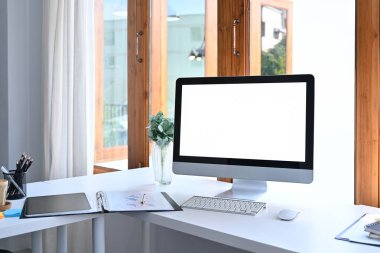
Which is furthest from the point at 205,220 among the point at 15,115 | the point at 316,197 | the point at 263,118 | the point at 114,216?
the point at 15,115

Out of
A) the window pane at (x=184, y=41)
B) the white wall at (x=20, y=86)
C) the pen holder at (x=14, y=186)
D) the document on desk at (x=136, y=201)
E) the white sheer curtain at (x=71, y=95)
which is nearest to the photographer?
the document on desk at (x=136, y=201)

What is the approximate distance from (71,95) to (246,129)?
1436mm

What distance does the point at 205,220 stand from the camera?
1362mm

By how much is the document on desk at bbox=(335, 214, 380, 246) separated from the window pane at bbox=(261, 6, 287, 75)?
79 centimetres

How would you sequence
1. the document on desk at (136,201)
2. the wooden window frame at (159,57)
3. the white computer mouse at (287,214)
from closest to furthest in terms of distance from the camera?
the white computer mouse at (287,214), the document on desk at (136,201), the wooden window frame at (159,57)

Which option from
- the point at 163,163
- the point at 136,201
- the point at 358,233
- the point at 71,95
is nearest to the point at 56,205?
the point at 136,201

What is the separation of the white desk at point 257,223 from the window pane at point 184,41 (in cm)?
71

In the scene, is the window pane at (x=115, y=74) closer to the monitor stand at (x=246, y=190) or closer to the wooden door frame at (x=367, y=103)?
the monitor stand at (x=246, y=190)

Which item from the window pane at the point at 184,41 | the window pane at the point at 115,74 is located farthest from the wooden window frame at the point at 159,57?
the window pane at the point at 115,74

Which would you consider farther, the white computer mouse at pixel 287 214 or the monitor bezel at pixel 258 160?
the monitor bezel at pixel 258 160

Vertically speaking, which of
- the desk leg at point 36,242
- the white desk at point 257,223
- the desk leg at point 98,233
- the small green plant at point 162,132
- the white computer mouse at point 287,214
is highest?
the small green plant at point 162,132

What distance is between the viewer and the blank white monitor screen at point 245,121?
1.55 meters

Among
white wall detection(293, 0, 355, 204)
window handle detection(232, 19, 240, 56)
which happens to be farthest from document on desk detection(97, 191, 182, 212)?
window handle detection(232, 19, 240, 56)

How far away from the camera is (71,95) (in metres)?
2.68
